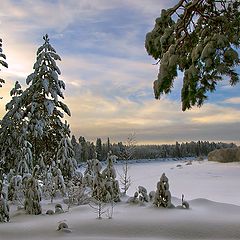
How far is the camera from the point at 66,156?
14.2 m

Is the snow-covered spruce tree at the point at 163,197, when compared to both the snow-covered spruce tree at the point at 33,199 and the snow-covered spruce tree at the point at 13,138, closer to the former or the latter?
the snow-covered spruce tree at the point at 33,199

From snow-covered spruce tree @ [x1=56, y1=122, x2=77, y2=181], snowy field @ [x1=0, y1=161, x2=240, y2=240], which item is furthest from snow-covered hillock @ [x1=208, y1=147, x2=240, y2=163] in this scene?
snowy field @ [x1=0, y1=161, x2=240, y2=240]

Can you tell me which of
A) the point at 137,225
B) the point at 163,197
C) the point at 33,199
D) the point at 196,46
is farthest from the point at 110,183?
the point at 196,46

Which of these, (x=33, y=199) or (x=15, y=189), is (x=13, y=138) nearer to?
(x=15, y=189)

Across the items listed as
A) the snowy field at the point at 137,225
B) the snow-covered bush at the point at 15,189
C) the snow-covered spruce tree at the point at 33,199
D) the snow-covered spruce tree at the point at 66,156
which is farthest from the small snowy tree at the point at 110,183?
the snow-covered bush at the point at 15,189

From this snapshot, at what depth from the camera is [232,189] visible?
18391mm

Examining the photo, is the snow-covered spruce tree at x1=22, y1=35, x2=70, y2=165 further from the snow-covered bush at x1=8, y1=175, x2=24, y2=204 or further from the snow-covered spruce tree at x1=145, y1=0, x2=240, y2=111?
the snow-covered spruce tree at x1=145, y1=0, x2=240, y2=111

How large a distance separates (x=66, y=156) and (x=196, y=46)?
10035 mm

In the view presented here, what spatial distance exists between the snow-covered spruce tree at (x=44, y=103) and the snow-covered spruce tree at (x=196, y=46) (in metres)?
8.56

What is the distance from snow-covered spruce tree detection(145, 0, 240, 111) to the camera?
475 centimetres

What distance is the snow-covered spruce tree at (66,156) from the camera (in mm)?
14188

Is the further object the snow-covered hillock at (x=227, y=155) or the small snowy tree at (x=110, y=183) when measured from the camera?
the snow-covered hillock at (x=227, y=155)

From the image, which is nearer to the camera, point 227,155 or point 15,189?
point 15,189

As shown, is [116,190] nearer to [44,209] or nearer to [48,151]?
[44,209]
